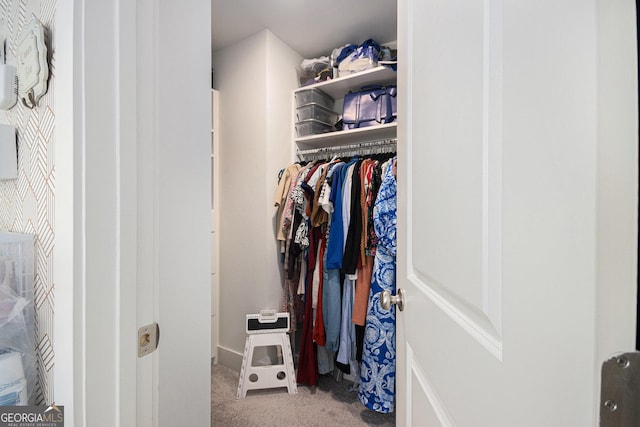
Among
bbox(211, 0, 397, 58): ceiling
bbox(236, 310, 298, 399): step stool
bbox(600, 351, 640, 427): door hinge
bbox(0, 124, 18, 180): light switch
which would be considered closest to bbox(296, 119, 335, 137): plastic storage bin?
bbox(211, 0, 397, 58): ceiling

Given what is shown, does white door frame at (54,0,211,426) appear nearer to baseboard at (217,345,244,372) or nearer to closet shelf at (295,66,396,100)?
closet shelf at (295,66,396,100)

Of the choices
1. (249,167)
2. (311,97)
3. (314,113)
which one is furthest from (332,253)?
(311,97)

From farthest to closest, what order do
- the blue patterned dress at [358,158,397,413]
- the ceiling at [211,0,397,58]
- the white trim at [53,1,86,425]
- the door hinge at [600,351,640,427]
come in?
the ceiling at [211,0,397,58]
the blue patterned dress at [358,158,397,413]
the white trim at [53,1,86,425]
the door hinge at [600,351,640,427]

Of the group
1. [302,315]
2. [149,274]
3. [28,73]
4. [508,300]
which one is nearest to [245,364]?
[302,315]

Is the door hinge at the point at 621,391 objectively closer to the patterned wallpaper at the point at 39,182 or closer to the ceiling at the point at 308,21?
the patterned wallpaper at the point at 39,182

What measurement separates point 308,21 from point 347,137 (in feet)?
2.70

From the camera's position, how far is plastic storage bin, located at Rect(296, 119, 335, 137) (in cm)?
223

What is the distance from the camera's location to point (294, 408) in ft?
5.70

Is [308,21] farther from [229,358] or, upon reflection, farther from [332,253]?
[229,358]

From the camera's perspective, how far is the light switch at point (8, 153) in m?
0.72

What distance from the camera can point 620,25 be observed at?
0.68ft

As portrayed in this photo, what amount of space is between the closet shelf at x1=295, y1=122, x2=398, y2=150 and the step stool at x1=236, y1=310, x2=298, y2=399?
4.27 feet

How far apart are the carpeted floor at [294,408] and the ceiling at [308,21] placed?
2472 millimetres

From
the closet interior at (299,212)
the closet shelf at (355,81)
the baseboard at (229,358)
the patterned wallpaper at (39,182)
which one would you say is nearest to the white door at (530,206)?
the patterned wallpaper at (39,182)
